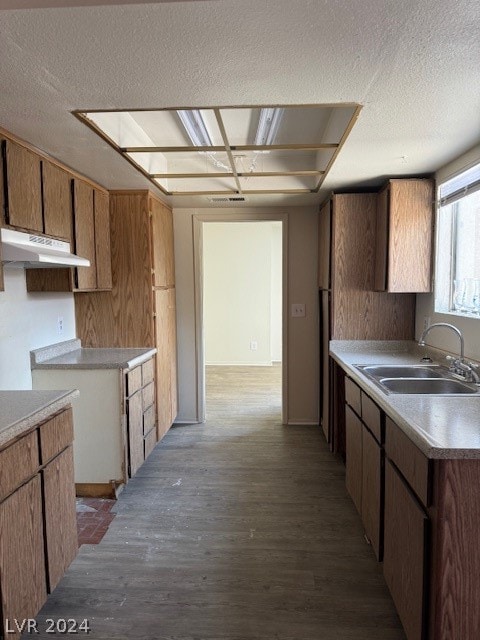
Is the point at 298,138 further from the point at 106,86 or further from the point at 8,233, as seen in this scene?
the point at 8,233

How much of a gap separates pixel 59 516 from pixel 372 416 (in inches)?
59.8

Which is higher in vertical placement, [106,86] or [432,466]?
[106,86]

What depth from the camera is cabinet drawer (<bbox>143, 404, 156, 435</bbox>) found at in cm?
296

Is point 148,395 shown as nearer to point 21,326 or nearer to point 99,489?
point 99,489

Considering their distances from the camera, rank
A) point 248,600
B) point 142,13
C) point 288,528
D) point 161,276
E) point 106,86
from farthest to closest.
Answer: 1. point 161,276
2. point 288,528
3. point 248,600
4. point 106,86
5. point 142,13

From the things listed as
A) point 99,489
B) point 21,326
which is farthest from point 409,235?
point 99,489

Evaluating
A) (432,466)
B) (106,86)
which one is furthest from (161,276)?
(432,466)

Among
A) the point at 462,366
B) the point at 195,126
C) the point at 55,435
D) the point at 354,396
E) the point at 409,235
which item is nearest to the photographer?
the point at 55,435

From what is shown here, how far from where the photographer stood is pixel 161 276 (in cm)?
340

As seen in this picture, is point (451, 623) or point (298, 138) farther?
point (298, 138)

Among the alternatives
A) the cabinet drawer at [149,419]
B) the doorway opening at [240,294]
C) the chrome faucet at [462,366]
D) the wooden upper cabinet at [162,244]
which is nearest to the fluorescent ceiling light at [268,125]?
the wooden upper cabinet at [162,244]

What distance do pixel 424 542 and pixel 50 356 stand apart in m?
2.47

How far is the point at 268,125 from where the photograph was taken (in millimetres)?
2439

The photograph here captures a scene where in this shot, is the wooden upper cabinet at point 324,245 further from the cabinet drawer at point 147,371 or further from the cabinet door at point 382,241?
the cabinet drawer at point 147,371
